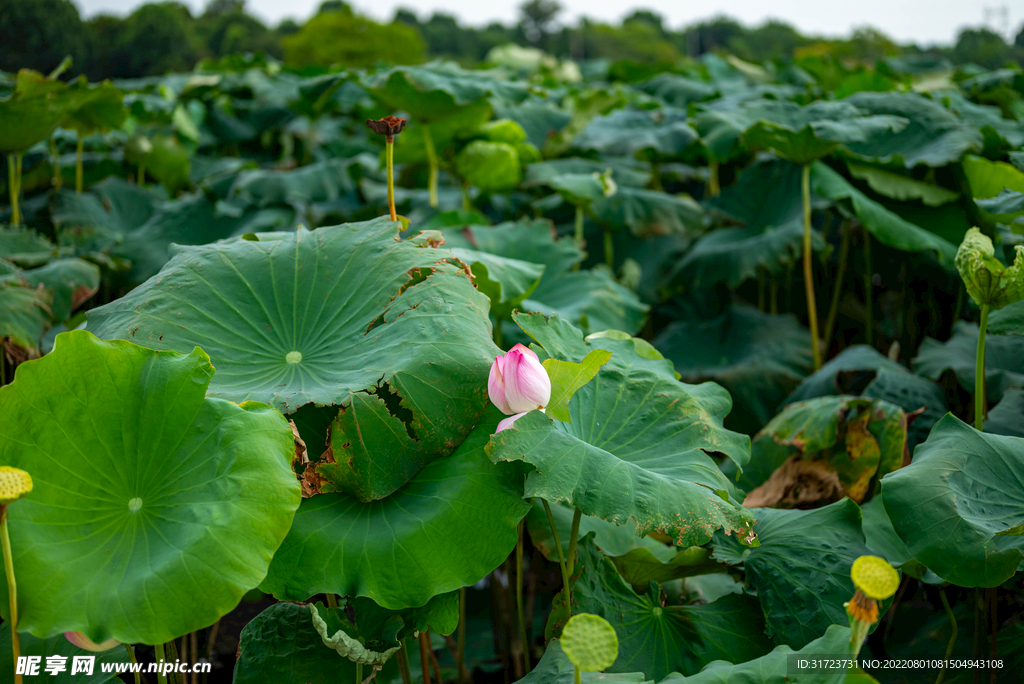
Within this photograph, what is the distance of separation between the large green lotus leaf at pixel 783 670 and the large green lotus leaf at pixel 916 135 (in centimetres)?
200

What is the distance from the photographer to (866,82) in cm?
363

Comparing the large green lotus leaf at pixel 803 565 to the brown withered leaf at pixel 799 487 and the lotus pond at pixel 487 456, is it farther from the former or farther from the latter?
the brown withered leaf at pixel 799 487

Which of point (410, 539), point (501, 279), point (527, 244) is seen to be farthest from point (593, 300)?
point (410, 539)

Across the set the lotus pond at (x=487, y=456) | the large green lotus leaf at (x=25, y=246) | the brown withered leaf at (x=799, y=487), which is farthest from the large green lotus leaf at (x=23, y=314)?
Answer: the brown withered leaf at (x=799, y=487)

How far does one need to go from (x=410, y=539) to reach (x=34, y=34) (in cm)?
355

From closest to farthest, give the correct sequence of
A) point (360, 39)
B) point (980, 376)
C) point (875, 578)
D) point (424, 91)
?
point (875, 578), point (980, 376), point (424, 91), point (360, 39)

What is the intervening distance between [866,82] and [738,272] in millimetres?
1761

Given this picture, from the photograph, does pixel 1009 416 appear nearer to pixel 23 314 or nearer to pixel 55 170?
pixel 23 314

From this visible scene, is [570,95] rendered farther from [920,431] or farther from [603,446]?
[603,446]

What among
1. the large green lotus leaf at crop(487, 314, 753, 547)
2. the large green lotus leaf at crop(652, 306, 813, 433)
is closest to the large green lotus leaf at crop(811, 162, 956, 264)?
the large green lotus leaf at crop(652, 306, 813, 433)

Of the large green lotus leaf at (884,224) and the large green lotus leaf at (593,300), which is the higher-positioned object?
the large green lotus leaf at (884,224)

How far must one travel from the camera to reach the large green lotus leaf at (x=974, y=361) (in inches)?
77.9

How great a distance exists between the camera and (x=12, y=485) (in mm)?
831

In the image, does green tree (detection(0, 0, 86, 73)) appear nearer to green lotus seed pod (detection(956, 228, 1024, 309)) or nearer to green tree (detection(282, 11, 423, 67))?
green lotus seed pod (detection(956, 228, 1024, 309))
